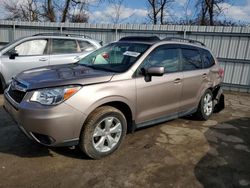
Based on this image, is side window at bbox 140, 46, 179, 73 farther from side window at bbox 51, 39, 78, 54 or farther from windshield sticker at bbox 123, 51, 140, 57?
side window at bbox 51, 39, 78, 54

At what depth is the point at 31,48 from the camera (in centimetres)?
704

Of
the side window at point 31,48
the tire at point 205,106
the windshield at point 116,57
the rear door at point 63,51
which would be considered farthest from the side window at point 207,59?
the side window at point 31,48

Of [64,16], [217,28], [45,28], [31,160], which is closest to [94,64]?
[31,160]

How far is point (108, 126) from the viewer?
3.51 metres

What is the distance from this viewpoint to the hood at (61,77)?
10.4ft

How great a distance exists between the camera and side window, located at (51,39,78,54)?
7342mm

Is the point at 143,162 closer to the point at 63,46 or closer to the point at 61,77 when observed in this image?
the point at 61,77

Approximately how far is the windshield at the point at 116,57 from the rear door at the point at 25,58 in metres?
2.95

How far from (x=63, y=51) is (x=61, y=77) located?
4.38m

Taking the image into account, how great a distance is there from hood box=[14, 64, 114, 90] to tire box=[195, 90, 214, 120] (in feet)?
8.48

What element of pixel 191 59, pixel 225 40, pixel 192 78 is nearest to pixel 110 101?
pixel 192 78

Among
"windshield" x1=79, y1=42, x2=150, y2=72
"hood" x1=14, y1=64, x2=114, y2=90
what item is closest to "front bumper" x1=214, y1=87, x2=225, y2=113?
"windshield" x1=79, y1=42, x2=150, y2=72

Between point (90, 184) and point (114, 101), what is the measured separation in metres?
1.15

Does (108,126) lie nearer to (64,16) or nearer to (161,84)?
(161,84)
